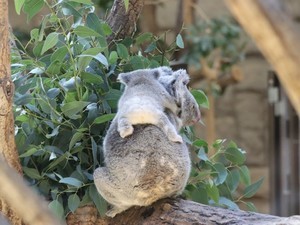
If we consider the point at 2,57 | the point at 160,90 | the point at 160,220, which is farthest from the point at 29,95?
the point at 160,220

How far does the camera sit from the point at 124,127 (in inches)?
60.6

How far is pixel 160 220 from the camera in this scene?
5.22 feet

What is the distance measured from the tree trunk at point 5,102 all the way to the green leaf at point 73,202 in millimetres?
148

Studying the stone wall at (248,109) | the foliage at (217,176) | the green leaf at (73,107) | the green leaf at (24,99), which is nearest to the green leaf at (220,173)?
the foliage at (217,176)

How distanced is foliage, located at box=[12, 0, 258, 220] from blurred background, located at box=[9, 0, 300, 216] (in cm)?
232

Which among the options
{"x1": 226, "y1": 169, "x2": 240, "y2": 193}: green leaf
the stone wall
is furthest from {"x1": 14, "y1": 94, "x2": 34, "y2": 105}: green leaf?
the stone wall

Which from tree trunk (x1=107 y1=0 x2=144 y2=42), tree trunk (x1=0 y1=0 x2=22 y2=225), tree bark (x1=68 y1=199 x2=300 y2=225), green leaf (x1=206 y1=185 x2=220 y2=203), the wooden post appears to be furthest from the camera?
tree trunk (x1=107 y1=0 x2=144 y2=42)

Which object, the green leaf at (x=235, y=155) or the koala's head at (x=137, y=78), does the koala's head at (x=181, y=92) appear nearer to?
the koala's head at (x=137, y=78)

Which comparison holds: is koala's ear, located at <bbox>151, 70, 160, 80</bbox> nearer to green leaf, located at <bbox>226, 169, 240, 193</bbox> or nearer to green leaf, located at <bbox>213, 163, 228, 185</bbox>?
green leaf, located at <bbox>213, 163, 228, 185</bbox>

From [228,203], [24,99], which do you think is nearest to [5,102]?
[24,99]

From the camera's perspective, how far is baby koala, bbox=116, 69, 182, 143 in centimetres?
155

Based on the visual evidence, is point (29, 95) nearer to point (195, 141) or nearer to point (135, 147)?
point (135, 147)

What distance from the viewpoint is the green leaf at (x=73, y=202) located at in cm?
159

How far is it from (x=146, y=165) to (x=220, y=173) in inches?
17.7
